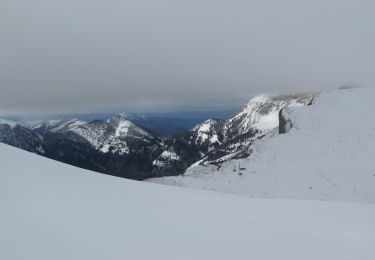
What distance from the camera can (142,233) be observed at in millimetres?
6547

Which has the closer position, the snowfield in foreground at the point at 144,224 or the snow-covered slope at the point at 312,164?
the snowfield in foreground at the point at 144,224

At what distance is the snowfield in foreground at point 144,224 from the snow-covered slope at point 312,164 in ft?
110

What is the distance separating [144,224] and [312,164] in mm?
45167

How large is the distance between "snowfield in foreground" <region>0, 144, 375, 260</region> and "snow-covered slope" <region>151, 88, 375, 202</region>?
33606 mm

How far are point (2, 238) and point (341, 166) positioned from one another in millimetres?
46451

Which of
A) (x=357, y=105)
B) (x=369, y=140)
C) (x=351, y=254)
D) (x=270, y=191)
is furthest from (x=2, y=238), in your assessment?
(x=357, y=105)

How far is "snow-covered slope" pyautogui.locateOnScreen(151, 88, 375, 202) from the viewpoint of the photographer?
42.6 metres

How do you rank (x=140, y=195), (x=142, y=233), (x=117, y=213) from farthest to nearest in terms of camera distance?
(x=140, y=195), (x=117, y=213), (x=142, y=233)

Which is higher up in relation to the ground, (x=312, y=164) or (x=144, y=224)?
(x=144, y=224)

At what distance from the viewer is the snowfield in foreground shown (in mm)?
5691

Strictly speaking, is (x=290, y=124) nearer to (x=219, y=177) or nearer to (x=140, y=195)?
(x=219, y=177)

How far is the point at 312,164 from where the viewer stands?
4897 centimetres

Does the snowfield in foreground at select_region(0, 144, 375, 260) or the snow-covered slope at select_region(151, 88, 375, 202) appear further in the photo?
the snow-covered slope at select_region(151, 88, 375, 202)

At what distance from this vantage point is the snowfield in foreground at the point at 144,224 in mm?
5691
